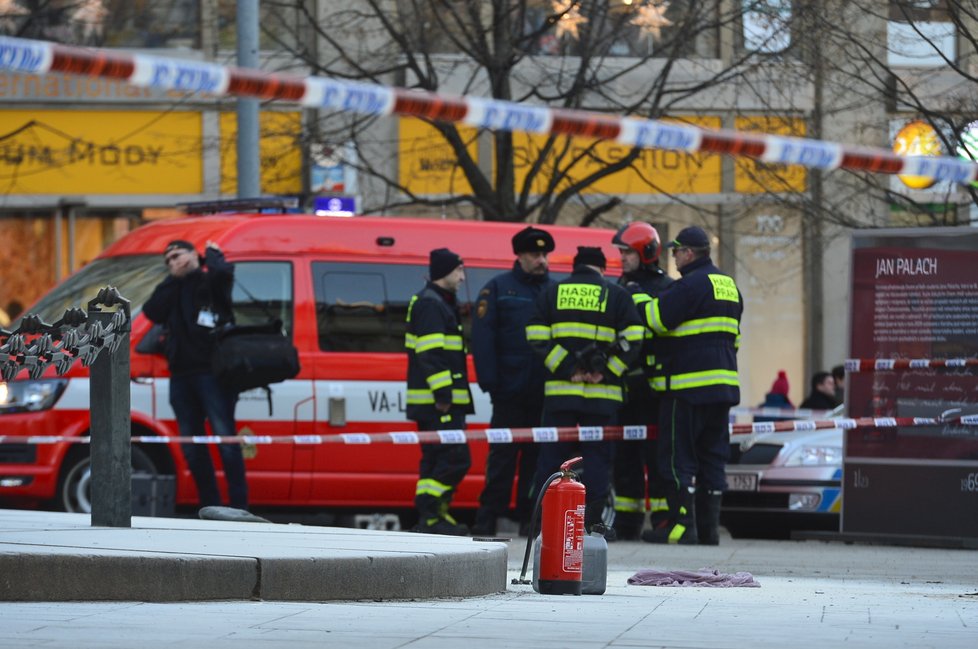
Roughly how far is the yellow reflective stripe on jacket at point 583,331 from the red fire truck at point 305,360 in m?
2.06

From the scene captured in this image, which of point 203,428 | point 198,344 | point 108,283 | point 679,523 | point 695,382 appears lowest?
point 679,523

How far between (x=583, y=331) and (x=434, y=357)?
37.3 inches

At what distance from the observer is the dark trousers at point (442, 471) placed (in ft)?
40.1

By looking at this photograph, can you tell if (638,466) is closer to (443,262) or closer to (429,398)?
(429,398)

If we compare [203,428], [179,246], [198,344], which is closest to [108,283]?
[179,246]

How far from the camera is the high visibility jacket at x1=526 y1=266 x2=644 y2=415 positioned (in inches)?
470

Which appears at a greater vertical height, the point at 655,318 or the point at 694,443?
the point at 655,318

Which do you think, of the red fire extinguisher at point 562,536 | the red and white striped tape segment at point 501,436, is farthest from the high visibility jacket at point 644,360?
the red fire extinguisher at point 562,536

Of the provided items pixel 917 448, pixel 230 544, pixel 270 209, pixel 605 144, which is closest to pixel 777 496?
pixel 917 448

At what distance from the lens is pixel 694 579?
9.37 meters

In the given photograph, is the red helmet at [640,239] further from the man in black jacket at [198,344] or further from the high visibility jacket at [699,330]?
the man in black jacket at [198,344]

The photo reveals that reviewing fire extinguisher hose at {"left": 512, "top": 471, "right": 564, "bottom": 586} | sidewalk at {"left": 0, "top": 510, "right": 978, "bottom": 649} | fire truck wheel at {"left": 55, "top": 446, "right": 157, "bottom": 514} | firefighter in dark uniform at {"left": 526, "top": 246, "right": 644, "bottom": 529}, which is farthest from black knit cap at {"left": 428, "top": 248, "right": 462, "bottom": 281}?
fire extinguisher hose at {"left": 512, "top": 471, "right": 564, "bottom": 586}

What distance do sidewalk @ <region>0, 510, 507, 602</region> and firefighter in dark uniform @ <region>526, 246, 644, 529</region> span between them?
9.54ft

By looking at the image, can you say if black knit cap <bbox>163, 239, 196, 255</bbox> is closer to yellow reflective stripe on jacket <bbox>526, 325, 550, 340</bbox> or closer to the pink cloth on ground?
yellow reflective stripe on jacket <bbox>526, 325, 550, 340</bbox>
